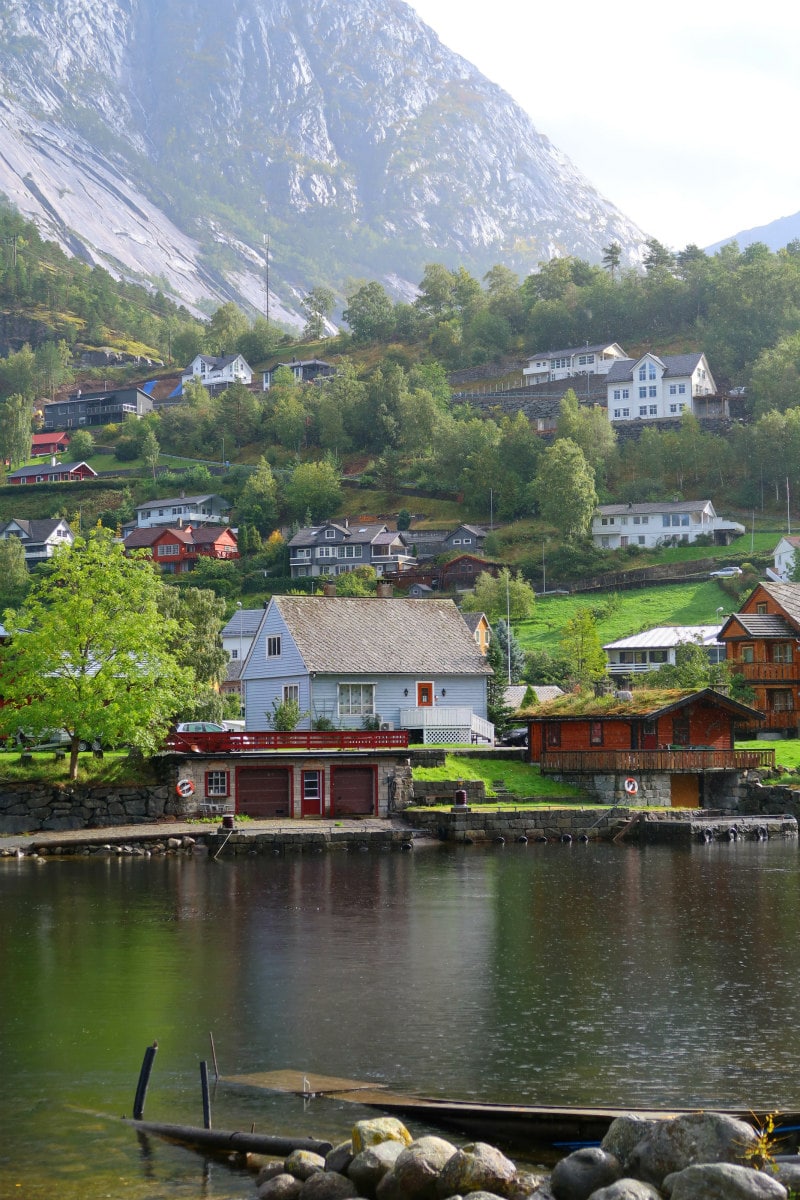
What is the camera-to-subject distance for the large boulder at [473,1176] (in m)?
15.8

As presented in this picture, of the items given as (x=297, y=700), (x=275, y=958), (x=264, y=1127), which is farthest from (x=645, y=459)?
(x=264, y=1127)

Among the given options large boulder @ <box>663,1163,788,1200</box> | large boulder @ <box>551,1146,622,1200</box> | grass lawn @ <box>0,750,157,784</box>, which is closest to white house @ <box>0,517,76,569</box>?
grass lawn @ <box>0,750,157,784</box>

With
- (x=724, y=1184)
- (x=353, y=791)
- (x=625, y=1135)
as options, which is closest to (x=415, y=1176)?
(x=625, y=1135)

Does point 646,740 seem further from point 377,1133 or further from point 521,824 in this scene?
point 377,1133

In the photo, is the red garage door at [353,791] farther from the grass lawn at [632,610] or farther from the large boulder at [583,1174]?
the grass lawn at [632,610]

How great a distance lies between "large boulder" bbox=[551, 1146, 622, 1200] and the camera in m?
15.6

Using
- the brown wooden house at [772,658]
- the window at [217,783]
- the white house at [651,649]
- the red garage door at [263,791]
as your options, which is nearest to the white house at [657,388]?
the white house at [651,649]

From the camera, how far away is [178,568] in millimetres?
147250

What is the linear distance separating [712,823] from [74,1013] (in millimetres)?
35319

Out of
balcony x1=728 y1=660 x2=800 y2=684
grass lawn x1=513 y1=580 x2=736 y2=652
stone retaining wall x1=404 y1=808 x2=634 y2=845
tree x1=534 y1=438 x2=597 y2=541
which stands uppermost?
tree x1=534 y1=438 x2=597 y2=541

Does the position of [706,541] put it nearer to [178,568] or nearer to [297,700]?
[178,568]

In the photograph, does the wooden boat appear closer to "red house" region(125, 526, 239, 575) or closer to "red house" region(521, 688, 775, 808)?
"red house" region(521, 688, 775, 808)

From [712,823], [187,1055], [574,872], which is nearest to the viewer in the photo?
[187,1055]

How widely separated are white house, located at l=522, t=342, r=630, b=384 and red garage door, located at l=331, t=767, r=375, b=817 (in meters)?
138
